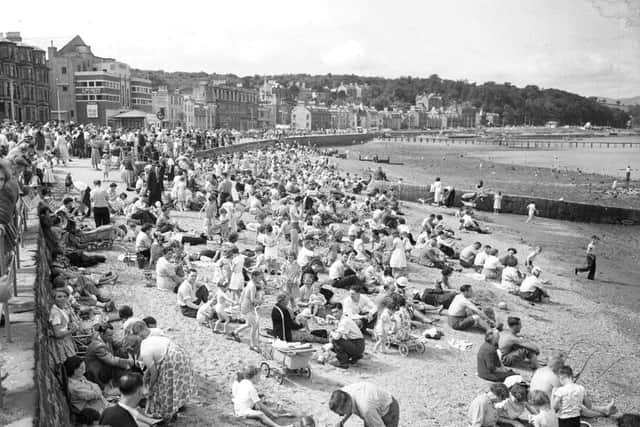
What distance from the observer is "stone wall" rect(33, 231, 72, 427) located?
480 centimetres

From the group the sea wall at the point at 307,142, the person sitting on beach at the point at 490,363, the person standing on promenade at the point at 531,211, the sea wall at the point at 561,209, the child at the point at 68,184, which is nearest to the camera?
the person sitting on beach at the point at 490,363

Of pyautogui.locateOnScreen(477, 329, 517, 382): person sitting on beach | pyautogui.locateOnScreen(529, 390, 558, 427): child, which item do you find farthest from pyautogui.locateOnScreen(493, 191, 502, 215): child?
pyautogui.locateOnScreen(529, 390, 558, 427): child

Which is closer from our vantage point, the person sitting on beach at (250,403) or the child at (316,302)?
the person sitting on beach at (250,403)

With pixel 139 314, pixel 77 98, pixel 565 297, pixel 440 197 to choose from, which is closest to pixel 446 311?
pixel 565 297

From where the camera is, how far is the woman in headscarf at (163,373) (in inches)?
245

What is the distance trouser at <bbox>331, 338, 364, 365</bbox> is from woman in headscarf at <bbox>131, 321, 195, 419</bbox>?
2853 mm

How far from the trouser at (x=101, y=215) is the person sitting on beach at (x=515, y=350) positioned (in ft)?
32.1

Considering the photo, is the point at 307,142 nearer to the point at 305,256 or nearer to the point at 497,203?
the point at 497,203

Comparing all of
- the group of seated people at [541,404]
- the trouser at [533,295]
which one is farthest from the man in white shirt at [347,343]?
the trouser at [533,295]

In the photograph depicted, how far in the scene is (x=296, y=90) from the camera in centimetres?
19400

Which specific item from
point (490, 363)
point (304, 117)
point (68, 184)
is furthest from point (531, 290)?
point (304, 117)

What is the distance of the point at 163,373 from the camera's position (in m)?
6.32

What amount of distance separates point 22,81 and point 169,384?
55.7 m

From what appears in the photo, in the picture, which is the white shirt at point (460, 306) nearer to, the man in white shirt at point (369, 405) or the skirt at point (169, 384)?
the man in white shirt at point (369, 405)
